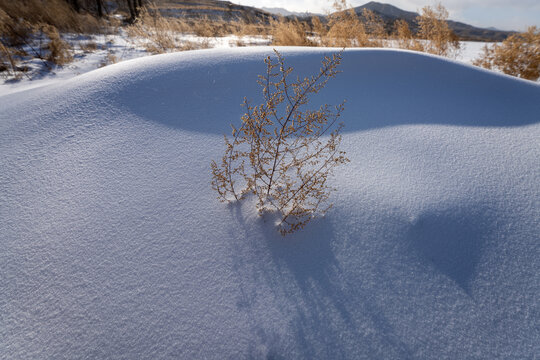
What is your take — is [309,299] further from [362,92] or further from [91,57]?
[91,57]

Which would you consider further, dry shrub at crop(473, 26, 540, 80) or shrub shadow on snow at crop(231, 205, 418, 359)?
dry shrub at crop(473, 26, 540, 80)

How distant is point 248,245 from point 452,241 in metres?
0.98

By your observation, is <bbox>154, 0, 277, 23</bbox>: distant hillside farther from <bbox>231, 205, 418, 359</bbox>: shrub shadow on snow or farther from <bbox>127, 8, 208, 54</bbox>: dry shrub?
<bbox>231, 205, 418, 359</bbox>: shrub shadow on snow

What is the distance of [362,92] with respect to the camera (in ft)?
8.24

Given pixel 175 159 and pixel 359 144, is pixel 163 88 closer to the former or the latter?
pixel 175 159

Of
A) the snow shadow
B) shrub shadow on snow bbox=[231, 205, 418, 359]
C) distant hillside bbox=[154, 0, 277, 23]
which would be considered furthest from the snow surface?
distant hillside bbox=[154, 0, 277, 23]

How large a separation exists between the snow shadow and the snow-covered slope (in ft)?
0.15

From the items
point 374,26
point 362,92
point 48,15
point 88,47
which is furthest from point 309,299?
point 48,15

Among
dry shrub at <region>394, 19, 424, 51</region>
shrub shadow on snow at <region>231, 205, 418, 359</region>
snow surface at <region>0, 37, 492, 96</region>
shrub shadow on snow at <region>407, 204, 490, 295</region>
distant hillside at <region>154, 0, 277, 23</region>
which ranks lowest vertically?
shrub shadow on snow at <region>231, 205, 418, 359</region>

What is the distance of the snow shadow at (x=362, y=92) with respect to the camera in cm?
215

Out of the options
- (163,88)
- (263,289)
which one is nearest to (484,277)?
(263,289)

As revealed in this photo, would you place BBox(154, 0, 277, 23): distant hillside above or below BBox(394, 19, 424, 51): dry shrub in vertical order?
above

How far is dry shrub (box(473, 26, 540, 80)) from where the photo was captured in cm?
390

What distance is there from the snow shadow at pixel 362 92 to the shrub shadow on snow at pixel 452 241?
1035 millimetres
